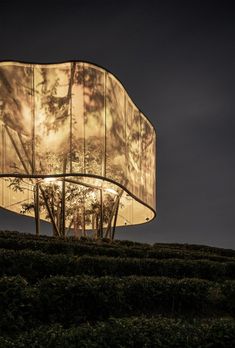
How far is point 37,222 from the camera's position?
97.7 ft

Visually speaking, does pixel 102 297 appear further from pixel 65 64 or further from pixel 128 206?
pixel 128 206

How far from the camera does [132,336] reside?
6801 mm

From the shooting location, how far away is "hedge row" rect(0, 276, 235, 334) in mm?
8102

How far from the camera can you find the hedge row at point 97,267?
1073cm

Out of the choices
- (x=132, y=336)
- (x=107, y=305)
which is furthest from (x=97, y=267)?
(x=132, y=336)

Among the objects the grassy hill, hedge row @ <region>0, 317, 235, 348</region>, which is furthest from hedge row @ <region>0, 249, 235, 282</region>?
hedge row @ <region>0, 317, 235, 348</region>

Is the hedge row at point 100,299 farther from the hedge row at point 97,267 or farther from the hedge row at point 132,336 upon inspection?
the hedge row at point 97,267

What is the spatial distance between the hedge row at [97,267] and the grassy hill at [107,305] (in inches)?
0.9

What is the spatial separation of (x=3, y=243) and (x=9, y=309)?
19.8 ft

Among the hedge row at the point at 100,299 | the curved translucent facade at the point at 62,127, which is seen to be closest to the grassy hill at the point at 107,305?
the hedge row at the point at 100,299

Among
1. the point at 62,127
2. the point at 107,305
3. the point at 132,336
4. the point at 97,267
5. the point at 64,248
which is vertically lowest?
the point at 132,336

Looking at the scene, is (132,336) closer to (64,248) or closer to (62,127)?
(64,248)

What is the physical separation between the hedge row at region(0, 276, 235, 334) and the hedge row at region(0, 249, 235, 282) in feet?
5.43

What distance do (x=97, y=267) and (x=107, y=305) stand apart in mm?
2897
